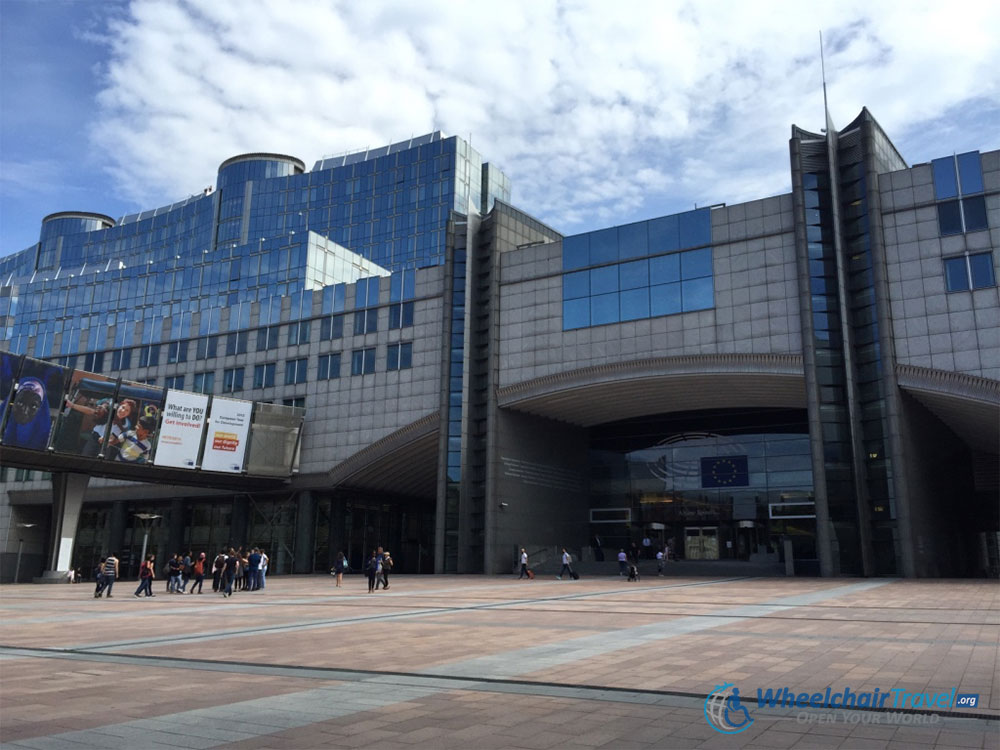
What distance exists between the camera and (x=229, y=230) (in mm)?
125562

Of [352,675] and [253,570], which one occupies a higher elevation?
[253,570]

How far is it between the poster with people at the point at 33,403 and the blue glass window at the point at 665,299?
33.3 meters

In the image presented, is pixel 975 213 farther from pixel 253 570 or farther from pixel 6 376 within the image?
pixel 6 376

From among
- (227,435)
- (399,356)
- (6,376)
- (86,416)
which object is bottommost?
(86,416)

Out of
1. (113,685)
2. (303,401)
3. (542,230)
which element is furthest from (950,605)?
(303,401)

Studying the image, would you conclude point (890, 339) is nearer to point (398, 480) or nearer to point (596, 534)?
point (596, 534)

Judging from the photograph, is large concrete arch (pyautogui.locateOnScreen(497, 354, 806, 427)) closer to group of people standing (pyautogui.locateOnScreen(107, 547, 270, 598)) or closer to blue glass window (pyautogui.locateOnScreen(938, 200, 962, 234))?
blue glass window (pyautogui.locateOnScreen(938, 200, 962, 234))

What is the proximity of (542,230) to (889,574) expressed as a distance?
32.3 m

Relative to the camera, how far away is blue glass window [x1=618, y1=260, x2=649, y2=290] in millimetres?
48219

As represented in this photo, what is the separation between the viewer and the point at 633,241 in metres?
49.2

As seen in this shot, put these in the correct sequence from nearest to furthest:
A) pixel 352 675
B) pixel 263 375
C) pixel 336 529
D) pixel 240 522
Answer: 1. pixel 352 675
2. pixel 336 529
3. pixel 240 522
4. pixel 263 375

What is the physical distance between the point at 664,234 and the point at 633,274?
9.70ft

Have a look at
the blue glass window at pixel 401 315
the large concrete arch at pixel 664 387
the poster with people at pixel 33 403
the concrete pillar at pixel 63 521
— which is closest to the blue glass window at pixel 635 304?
the large concrete arch at pixel 664 387

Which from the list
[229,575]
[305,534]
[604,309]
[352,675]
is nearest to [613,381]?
[604,309]
